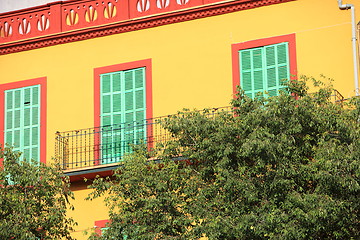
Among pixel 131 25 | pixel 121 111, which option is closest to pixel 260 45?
pixel 131 25

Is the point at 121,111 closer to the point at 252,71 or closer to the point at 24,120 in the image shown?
the point at 24,120

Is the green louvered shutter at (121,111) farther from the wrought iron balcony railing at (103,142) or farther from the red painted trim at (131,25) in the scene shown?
the red painted trim at (131,25)

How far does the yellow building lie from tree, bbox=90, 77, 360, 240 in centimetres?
282

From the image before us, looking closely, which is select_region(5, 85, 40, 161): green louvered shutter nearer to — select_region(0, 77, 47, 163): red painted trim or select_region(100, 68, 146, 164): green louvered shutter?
select_region(0, 77, 47, 163): red painted trim

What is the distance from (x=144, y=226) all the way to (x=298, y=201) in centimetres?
338

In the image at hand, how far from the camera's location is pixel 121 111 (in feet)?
82.6

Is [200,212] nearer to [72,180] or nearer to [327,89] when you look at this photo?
[327,89]

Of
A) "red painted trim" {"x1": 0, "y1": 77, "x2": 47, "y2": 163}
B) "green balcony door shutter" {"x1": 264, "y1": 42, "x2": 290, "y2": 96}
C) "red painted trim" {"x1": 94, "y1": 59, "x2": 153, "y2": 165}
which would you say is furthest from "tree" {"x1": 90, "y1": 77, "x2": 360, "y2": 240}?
"red painted trim" {"x1": 0, "y1": 77, "x2": 47, "y2": 163}

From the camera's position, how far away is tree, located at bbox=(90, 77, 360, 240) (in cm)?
1889

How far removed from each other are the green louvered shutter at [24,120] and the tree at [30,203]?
3802mm

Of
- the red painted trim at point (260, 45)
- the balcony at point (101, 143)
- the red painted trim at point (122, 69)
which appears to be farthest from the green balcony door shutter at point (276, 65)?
the red painted trim at point (122, 69)

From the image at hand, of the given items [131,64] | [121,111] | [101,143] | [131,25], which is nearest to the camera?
[101,143]

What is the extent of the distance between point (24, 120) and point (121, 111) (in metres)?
2.82

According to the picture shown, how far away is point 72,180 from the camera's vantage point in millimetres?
24719
